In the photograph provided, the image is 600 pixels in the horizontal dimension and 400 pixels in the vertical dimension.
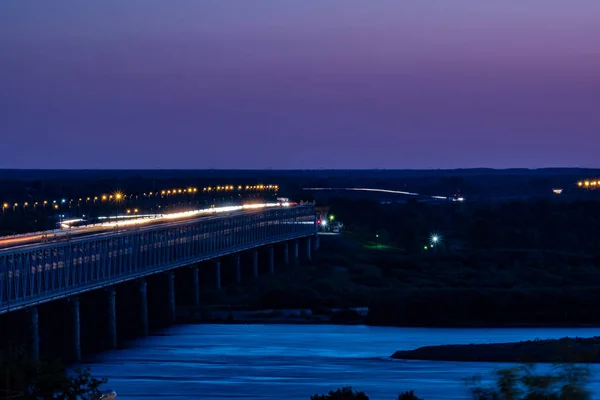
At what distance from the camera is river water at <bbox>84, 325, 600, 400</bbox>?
49969 mm

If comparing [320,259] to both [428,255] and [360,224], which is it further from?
[360,224]

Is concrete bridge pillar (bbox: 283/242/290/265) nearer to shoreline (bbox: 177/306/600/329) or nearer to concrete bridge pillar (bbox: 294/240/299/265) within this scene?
concrete bridge pillar (bbox: 294/240/299/265)

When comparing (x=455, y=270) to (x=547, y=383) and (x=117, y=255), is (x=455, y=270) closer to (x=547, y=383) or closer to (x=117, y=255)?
(x=117, y=255)

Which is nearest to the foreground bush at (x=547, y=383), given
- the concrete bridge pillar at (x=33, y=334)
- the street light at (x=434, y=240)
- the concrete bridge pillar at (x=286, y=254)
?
the concrete bridge pillar at (x=33, y=334)

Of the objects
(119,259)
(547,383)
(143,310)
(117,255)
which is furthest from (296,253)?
(547,383)

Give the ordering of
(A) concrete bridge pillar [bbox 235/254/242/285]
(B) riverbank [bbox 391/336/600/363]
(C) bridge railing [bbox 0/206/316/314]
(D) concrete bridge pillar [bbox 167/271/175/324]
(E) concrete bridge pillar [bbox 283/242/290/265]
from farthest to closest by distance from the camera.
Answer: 1. (E) concrete bridge pillar [bbox 283/242/290/265]
2. (A) concrete bridge pillar [bbox 235/254/242/285]
3. (D) concrete bridge pillar [bbox 167/271/175/324]
4. (B) riverbank [bbox 391/336/600/363]
5. (C) bridge railing [bbox 0/206/316/314]

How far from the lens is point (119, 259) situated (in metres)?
67.9

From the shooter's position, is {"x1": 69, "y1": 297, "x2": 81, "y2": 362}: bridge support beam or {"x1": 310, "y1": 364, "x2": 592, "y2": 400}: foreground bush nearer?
{"x1": 310, "y1": 364, "x2": 592, "y2": 400}: foreground bush

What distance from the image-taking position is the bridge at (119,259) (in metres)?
54.5

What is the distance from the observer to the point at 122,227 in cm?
7794

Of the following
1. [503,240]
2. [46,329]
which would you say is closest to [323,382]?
[46,329]

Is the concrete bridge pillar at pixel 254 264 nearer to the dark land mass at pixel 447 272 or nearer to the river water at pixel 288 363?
the dark land mass at pixel 447 272

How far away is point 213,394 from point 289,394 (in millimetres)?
3072

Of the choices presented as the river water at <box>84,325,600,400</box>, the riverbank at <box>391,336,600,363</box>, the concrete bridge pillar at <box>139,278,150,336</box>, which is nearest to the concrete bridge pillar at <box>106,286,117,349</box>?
the river water at <box>84,325,600,400</box>
